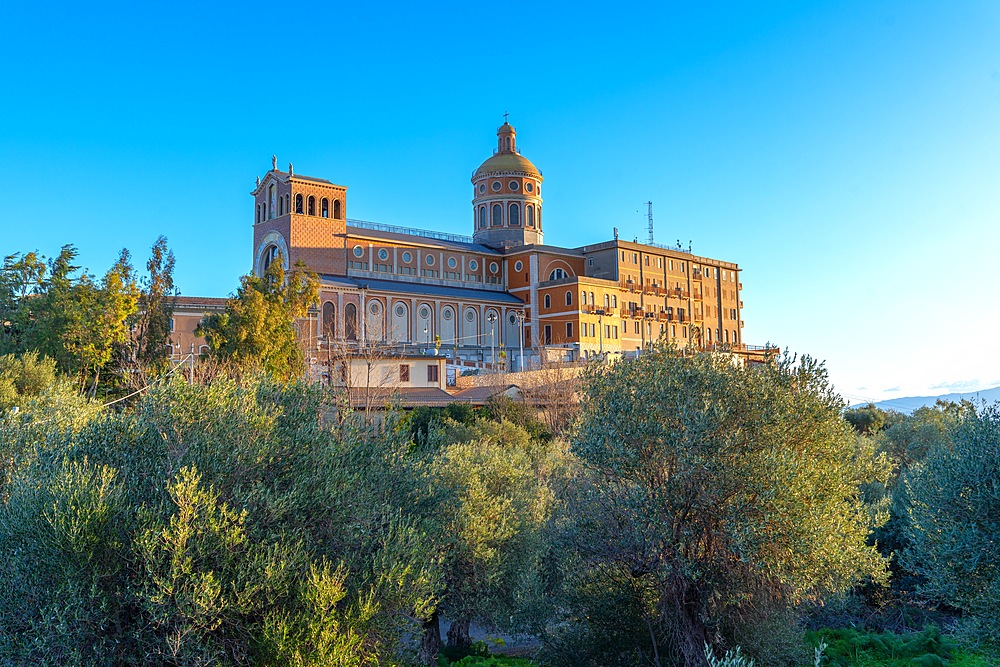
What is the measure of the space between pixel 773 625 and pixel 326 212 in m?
49.7

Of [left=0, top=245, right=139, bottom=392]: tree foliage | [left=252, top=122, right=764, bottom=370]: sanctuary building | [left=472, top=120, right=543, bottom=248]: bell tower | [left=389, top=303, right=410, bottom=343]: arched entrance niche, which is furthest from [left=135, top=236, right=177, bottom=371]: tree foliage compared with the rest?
[left=472, top=120, right=543, bottom=248]: bell tower

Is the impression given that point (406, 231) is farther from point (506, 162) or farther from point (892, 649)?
point (892, 649)

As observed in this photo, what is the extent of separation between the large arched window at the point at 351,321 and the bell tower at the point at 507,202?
66.0 feet

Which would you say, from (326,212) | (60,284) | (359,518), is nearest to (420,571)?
(359,518)

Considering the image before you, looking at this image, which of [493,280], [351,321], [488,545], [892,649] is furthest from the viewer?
[493,280]

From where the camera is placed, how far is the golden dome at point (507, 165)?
71.5m

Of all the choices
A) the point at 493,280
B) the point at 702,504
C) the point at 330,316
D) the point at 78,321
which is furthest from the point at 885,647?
the point at 493,280

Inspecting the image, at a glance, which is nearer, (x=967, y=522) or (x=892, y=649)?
(x=967, y=522)

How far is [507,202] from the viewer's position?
71250mm

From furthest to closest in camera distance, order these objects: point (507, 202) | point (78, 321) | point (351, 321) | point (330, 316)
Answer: point (507, 202) < point (351, 321) < point (330, 316) < point (78, 321)

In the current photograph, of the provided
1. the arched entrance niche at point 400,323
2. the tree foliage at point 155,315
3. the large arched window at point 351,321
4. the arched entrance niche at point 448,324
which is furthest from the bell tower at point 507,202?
the tree foliage at point 155,315

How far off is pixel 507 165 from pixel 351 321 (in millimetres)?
25716

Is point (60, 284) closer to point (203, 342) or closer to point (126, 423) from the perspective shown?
point (203, 342)

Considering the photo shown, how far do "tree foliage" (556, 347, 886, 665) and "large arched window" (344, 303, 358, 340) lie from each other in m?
40.6
